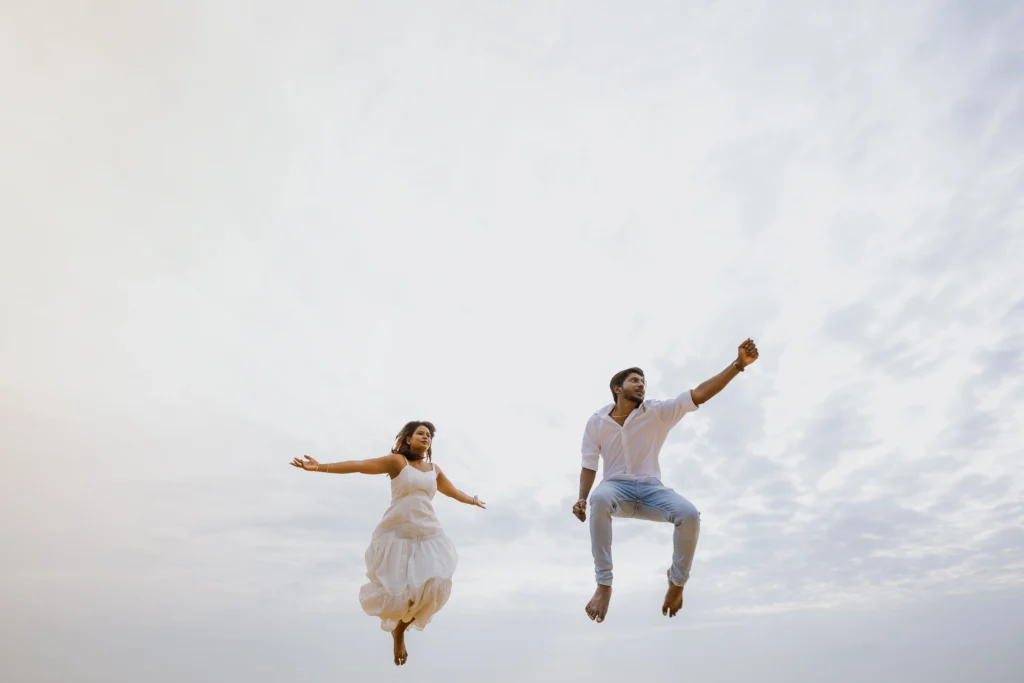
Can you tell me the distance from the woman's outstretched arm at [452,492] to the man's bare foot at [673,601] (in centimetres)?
385

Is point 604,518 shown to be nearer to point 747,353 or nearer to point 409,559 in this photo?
point 747,353

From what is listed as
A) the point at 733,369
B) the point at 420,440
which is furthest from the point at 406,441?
the point at 733,369

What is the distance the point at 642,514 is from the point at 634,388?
1.63 metres

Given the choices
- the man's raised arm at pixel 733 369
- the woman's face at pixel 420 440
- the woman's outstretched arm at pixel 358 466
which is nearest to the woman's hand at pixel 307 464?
the woman's outstretched arm at pixel 358 466

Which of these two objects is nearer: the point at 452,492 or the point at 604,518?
the point at 604,518

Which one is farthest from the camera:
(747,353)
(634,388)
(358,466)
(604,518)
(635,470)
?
(358,466)

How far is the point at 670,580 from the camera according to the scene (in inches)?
358

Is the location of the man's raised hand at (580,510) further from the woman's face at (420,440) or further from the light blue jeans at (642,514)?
the woman's face at (420,440)

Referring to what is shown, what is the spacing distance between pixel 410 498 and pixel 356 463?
99 cm

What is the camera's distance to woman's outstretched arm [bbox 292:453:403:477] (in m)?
9.95

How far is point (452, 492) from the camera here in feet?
38.9

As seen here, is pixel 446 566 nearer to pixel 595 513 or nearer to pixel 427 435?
pixel 427 435

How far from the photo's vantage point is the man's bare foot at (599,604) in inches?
356

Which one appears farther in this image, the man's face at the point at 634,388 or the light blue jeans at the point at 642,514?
the man's face at the point at 634,388
